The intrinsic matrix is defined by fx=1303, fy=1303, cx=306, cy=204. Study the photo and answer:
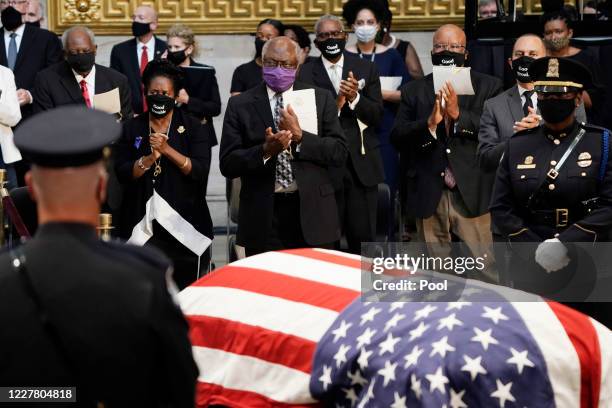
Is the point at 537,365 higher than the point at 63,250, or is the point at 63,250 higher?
the point at 63,250

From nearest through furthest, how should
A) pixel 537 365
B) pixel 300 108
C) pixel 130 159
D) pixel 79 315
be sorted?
pixel 79 315, pixel 537 365, pixel 300 108, pixel 130 159

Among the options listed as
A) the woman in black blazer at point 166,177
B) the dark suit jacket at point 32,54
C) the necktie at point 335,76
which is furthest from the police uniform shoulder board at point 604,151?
the dark suit jacket at point 32,54

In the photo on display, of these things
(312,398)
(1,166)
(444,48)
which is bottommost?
(312,398)

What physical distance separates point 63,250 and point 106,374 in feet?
0.95

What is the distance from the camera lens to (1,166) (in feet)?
27.0

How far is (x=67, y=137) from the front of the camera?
9.68 ft

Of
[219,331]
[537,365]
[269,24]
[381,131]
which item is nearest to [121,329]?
[537,365]

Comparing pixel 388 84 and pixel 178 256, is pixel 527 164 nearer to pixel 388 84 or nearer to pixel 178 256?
pixel 178 256

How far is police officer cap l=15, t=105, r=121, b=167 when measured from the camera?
2.88 metres

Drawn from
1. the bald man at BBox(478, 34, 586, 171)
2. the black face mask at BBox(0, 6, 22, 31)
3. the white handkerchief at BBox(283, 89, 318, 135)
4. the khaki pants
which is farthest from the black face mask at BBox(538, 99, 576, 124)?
the black face mask at BBox(0, 6, 22, 31)

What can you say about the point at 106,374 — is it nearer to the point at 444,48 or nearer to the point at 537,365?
the point at 537,365

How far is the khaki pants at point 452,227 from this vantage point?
7.86 meters

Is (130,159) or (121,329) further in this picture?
(130,159)

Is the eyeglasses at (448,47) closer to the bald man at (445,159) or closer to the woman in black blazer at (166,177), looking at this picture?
the bald man at (445,159)
